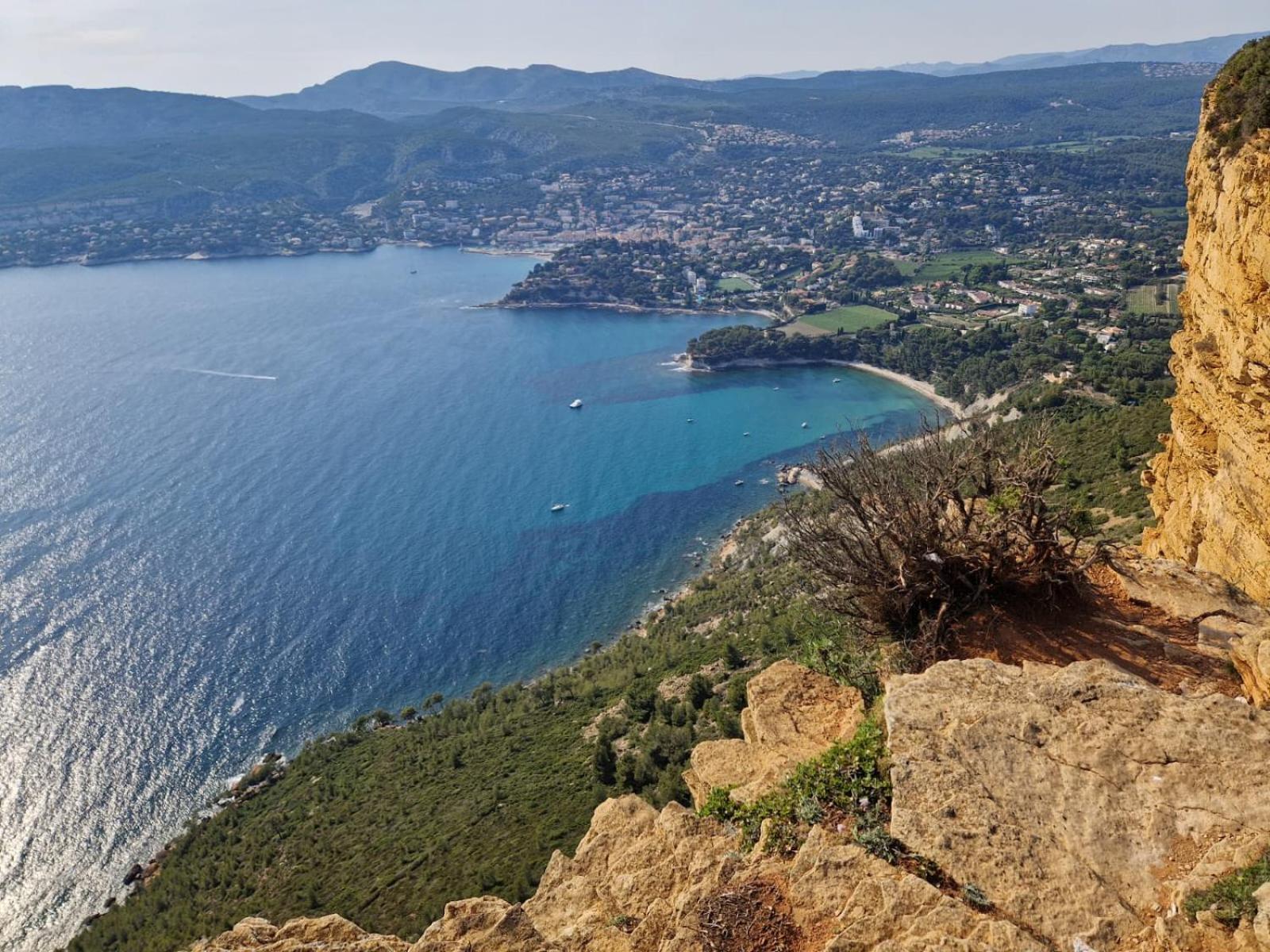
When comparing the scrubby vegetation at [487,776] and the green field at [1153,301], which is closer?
the scrubby vegetation at [487,776]

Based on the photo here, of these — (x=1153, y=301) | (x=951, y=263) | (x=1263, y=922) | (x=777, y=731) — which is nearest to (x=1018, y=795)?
(x=1263, y=922)

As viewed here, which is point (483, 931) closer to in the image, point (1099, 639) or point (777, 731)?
point (777, 731)

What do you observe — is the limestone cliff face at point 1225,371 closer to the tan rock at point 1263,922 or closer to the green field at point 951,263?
the tan rock at point 1263,922

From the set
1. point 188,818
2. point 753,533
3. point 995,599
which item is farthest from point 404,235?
point 995,599

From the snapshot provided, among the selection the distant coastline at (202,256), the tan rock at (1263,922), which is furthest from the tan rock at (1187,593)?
the distant coastline at (202,256)

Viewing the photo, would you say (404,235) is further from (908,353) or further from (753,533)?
(753,533)

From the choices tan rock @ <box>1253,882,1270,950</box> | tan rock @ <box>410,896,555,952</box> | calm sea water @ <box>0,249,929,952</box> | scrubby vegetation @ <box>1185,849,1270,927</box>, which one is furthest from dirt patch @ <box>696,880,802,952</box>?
calm sea water @ <box>0,249,929,952</box>
